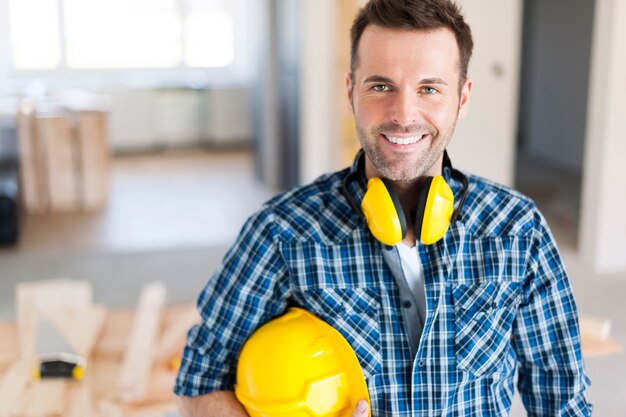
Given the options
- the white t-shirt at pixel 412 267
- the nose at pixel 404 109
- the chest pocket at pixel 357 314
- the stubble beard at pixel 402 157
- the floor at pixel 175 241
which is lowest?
the floor at pixel 175 241

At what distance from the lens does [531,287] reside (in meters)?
1.53

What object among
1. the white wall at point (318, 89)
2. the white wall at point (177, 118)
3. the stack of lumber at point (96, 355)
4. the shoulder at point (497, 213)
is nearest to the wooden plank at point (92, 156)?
the white wall at point (318, 89)

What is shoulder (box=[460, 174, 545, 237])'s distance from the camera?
153 centimetres

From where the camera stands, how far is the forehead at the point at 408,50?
4.59 ft

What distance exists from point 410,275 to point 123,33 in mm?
8517

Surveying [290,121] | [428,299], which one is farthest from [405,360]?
[290,121]

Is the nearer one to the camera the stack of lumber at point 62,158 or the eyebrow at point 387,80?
the eyebrow at point 387,80

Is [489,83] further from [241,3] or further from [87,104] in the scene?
[241,3]

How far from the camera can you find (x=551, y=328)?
1.54 meters

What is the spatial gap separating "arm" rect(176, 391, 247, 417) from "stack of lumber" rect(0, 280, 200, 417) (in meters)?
0.98

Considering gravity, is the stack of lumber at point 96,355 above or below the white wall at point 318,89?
below

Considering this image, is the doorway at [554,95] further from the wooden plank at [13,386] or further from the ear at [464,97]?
the ear at [464,97]

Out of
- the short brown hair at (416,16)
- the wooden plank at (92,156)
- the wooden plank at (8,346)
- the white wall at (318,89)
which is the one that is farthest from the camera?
the wooden plank at (92,156)

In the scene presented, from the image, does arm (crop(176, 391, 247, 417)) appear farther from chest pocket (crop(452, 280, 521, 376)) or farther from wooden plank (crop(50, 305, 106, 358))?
wooden plank (crop(50, 305, 106, 358))
